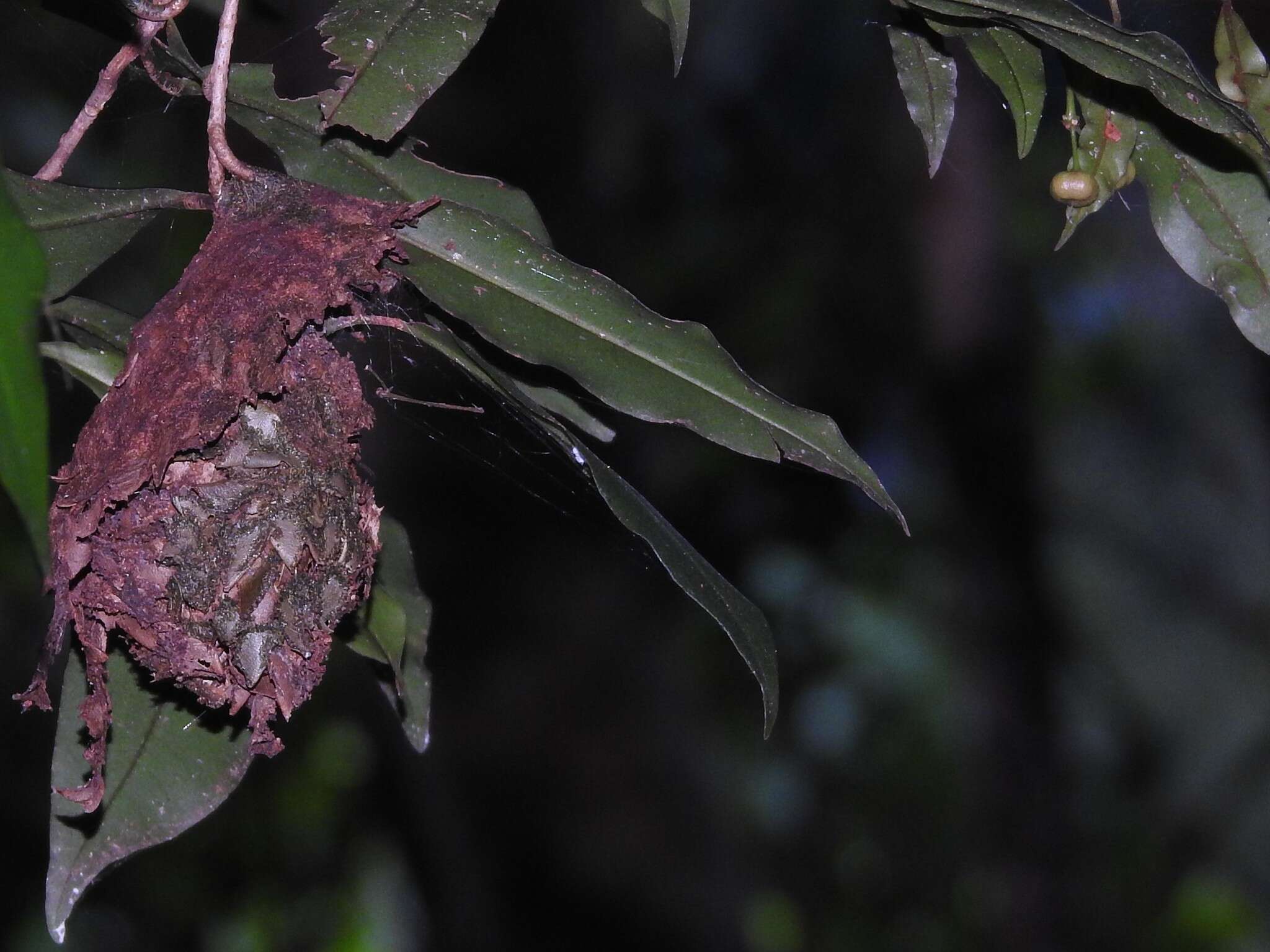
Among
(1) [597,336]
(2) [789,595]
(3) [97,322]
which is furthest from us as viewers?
(2) [789,595]

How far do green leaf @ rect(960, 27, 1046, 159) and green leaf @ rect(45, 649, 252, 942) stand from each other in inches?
38.9

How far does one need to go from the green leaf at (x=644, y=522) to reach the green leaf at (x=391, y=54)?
187 mm

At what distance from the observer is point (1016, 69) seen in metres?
1.16

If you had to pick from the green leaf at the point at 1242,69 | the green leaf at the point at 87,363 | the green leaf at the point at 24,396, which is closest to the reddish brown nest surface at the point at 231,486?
the green leaf at the point at 87,363

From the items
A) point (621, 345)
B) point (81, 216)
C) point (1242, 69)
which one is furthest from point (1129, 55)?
point (81, 216)

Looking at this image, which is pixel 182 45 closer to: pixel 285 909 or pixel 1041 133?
pixel 285 909

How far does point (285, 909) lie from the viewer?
12.3 ft

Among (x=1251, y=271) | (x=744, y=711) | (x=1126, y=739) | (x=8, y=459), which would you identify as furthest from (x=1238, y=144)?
(x=1126, y=739)

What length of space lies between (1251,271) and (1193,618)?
6202 millimetres

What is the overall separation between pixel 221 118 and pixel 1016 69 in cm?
75

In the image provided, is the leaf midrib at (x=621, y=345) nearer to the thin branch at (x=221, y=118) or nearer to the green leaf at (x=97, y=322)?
the thin branch at (x=221, y=118)

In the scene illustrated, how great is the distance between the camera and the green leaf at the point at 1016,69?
1.16 m

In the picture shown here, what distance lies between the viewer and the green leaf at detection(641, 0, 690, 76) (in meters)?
1.06

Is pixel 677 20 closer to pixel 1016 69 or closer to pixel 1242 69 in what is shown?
pixel 1016 69
